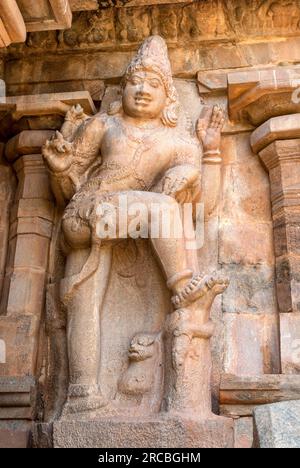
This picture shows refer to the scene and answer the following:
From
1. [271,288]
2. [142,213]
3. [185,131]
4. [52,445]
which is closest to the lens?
[52,445]

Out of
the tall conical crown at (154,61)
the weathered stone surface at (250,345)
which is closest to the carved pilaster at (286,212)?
the weathered stone surface at (250,345)

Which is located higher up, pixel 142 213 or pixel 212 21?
pixel 212 21

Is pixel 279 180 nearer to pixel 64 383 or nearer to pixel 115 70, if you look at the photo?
pixel 115 70

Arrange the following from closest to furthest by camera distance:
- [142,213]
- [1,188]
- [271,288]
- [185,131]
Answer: [142,213]
[271,288]
[185,131]
[1,188]

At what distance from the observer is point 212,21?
5.17m

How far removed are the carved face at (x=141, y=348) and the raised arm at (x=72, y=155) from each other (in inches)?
47.6

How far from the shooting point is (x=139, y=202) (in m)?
4.12

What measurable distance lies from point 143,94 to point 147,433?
233 centimetres

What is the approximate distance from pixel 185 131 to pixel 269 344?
1663mm

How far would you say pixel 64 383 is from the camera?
162 inches

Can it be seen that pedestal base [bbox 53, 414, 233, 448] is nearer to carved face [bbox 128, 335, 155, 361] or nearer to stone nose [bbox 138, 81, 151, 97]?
carved face [bbox 128, 335, 155, 361]

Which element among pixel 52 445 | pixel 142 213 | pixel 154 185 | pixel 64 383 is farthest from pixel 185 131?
pixel 52 445

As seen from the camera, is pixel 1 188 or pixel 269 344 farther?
pixel 1 188

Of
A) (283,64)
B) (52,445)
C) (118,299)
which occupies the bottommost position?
(52,445)
